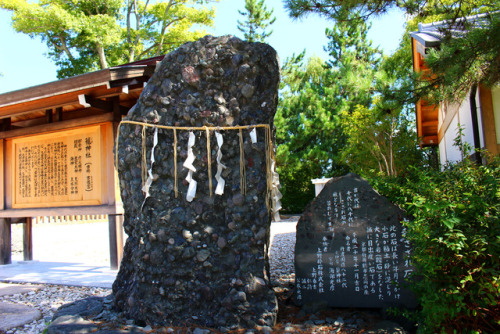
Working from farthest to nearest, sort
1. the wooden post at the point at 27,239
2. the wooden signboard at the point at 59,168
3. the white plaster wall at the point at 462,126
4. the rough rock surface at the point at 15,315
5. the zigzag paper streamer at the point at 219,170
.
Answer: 1. the wooden post at the point at 27,239
2. the white plaster wall at the point at 462,126
3. the wooden signboard at the point at 59,168
4. the rough rock surface at the point at 15,315
5. the zigzag paper streamer at the point at 219,170

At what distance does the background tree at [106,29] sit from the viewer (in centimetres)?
1516

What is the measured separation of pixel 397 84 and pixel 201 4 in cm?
1530

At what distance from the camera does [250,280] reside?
273 centimetres

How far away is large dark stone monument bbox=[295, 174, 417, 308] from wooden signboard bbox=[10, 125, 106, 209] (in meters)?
3.79

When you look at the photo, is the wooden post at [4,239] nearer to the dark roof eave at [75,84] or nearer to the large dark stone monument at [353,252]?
the dark roof eave at [75,84]

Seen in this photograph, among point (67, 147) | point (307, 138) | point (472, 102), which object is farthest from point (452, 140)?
point (67, 147)

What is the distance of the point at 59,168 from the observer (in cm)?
596

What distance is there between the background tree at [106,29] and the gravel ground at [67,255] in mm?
8029

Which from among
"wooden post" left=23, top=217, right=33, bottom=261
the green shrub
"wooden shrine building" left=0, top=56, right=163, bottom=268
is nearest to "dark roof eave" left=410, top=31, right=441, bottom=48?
the green shrub

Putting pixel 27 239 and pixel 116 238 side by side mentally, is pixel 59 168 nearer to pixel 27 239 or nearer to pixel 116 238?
pixel 116 238

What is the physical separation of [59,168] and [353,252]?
16.6 ft

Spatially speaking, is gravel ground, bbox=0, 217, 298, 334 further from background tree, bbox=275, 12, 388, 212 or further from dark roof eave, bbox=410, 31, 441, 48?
background tree, bbox=275, 12, 388, 212

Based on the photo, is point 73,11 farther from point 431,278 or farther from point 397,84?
point 431,278

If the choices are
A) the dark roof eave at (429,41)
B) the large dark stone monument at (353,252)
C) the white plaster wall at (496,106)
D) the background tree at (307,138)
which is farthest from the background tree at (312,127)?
the large dark stone monument at (353,252)
